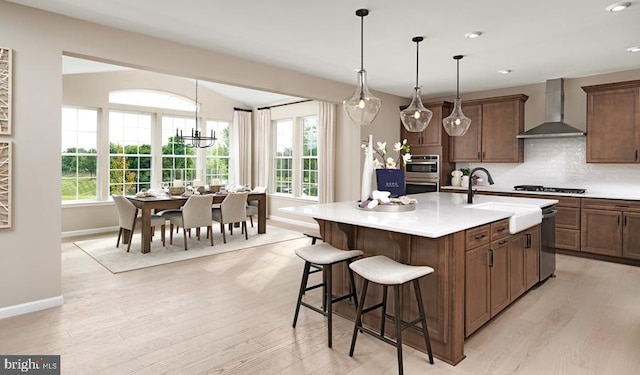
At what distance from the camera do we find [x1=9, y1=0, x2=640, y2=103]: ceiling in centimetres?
315

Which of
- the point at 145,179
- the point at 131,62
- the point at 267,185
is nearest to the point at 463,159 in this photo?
the point at 267,185

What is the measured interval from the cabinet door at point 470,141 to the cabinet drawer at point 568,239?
1758 mm

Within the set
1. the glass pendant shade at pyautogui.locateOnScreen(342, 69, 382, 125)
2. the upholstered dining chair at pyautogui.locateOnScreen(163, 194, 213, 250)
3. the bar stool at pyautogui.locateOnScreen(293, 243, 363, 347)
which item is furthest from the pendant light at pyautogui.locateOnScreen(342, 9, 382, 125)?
the upholstered dining chair at pyautogui.locateOnScreen(163, 194, 213, 250)

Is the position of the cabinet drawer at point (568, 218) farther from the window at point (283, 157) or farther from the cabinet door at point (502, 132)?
the window at point (283, 157)

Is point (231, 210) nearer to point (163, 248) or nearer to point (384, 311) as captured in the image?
point (163, 248)

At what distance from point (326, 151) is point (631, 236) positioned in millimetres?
4817

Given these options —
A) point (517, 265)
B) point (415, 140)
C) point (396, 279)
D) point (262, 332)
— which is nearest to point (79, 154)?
point (262, 332)

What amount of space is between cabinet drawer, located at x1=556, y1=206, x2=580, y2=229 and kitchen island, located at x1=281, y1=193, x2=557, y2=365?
2.90 meters

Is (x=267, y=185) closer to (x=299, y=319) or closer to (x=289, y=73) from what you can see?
(x=289, y=73)

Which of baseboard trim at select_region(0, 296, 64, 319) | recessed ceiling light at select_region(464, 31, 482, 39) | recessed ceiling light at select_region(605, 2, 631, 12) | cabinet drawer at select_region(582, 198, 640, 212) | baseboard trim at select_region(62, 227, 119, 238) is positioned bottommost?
baseboard trim at select_region(0, 296, 64, 319)

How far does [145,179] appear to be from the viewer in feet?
24.7

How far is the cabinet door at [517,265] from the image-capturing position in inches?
126

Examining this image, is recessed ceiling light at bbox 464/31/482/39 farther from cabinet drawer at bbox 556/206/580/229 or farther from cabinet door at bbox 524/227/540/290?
cabinet drawer at bbox 556/206/580/229

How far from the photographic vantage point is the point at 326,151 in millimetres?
7148
